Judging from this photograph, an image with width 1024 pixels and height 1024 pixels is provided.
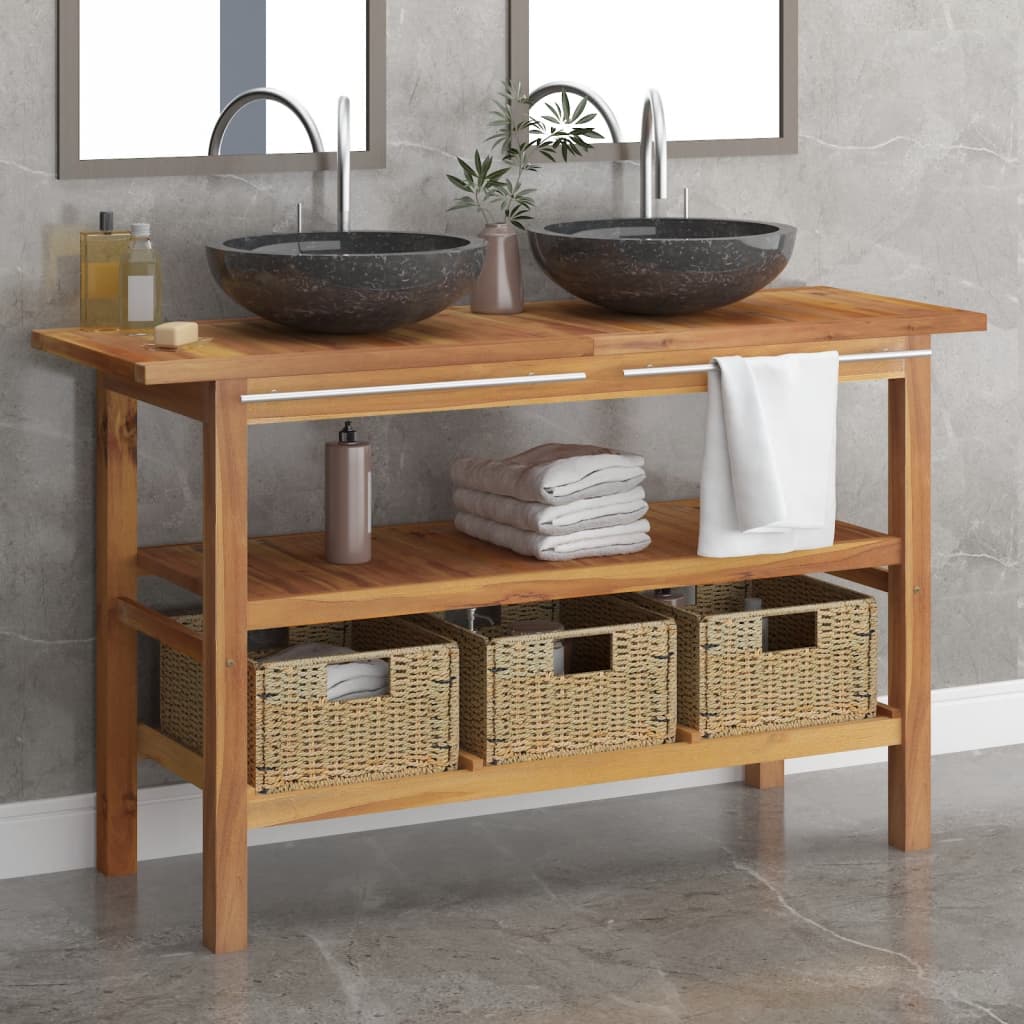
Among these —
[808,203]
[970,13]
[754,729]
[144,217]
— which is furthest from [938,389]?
[144,217]

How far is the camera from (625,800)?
A: 3.68 meters

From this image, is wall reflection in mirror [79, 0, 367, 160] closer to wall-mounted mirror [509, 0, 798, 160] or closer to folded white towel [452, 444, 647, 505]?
wall-mounted mirror [509, 0, 798, 160]

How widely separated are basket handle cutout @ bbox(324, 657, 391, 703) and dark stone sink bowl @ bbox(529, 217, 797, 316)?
68 centimetres

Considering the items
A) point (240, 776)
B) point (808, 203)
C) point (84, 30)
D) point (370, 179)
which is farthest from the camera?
point (808, 203)

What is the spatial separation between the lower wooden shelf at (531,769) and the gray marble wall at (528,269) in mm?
354

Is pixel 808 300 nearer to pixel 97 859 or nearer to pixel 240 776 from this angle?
pixel 240 776

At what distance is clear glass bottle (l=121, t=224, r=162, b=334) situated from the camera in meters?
3.07

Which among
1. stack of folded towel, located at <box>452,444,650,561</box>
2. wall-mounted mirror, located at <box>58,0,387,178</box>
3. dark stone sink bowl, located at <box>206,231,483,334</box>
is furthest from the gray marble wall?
dark stone sink bowl, located at <box>206,231,483,334</box>

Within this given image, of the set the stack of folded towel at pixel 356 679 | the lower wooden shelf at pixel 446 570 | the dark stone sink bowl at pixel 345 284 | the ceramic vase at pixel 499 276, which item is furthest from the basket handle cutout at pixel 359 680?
the ceramic vase at pixel 499 276

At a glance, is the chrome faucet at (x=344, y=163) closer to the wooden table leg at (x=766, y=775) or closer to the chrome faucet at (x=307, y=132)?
the chrome faucet at (x=307, y=132)

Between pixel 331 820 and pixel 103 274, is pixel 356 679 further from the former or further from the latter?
pixel 103 274

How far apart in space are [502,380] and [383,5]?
767 mm

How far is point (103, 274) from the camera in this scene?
310 cm

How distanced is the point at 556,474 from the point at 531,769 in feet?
1.53
